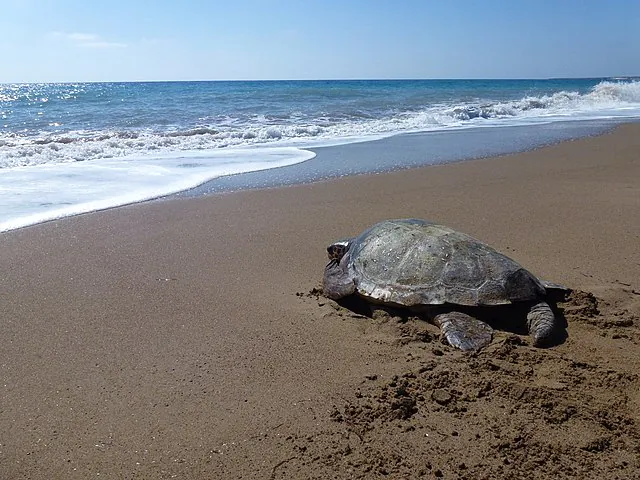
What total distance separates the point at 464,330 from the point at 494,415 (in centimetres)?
82

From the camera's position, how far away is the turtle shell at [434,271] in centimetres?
352

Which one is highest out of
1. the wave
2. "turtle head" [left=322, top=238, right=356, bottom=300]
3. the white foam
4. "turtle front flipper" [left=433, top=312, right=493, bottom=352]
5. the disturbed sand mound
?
the wave

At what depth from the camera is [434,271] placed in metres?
3.65

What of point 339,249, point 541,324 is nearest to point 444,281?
point 541,324

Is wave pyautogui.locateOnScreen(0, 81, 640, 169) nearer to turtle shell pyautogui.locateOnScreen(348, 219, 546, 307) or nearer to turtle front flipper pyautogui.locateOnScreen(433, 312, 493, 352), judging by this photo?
turtle shell pyautogui.locateOnScreen(348, 219, 546, 307)

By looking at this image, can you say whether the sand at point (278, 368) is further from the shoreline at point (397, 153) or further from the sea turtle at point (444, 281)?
the shoreline at point (397, 153)

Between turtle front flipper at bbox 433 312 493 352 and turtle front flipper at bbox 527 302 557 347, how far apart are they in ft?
0.80

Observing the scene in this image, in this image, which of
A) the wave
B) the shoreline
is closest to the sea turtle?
the shoreline

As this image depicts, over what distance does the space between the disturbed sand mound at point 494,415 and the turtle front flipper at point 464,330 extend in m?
0.06

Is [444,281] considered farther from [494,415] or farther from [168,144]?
[168,144]

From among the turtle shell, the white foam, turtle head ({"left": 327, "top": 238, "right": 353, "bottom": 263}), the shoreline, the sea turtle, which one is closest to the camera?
the sea turtle

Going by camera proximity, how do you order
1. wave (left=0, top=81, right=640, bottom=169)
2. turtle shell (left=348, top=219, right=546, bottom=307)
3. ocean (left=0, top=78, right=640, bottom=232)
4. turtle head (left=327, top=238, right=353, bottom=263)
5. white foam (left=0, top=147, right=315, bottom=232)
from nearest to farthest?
turtle shell (left=348, top=219, right=546, bottom=307), turtle head (left=327, top=238, right=353, bottom=263), white foam (left=0, top=147, right=315, bottom=232), ocean (left=0, top=78, right=640, bottom=232), wave (left=0, top=81, right=640, bottom=169)

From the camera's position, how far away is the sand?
2.34 meters

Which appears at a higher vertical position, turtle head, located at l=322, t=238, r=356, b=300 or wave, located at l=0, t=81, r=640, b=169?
wave, located at l=0, t=81, r=640, b=169
